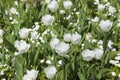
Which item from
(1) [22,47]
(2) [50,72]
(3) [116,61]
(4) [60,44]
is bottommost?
(2) [50,72]

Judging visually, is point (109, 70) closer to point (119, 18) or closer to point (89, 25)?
point (89, 25)

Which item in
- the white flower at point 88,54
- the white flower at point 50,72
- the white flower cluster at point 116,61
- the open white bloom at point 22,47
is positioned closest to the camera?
the white flower at point 50,72

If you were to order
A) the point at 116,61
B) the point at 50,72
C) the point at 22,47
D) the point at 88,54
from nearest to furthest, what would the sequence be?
the point at 50,72 < the point at 88,54 < the point at 22,47 < the point at 116,61

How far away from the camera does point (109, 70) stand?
380 centimetres

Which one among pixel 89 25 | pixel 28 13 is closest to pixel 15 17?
pixel 28 13

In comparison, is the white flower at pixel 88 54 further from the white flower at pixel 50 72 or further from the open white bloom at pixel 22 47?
the open white bloom at pixel 22 47

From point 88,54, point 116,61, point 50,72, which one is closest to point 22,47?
point 50,72

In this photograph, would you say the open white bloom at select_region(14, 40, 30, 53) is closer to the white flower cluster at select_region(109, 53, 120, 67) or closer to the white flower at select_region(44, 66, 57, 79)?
the white flower at select_region(44, 66, 57, 79)

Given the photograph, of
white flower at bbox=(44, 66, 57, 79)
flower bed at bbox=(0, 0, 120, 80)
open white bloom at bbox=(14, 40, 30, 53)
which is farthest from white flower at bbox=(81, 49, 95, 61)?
open white bloom at bbox=(14, 40, 30, 53)

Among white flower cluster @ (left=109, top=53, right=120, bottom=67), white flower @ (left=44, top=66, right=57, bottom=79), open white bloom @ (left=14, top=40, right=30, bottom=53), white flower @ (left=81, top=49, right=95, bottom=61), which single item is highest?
open white bloom @ (left=14, top=40, right=30, bottom=53)

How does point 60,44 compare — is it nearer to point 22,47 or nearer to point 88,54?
point 88,54

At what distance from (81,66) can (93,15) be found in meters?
2.09

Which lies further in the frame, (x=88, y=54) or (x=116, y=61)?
(x=116, y=61)

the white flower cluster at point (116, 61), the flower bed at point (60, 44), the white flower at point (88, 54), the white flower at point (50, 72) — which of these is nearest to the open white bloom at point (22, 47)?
the flower bed at point (60, 44)
